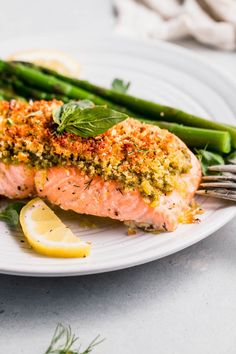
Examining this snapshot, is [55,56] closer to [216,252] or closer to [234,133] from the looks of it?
[234,133]

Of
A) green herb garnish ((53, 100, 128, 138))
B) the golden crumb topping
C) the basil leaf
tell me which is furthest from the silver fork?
the basil leaf

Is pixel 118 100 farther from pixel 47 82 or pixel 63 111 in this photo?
pixel 63 111

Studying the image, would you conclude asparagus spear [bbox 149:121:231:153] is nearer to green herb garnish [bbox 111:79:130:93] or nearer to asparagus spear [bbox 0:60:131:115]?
asparagus spear [bbox 0:60:131:115]

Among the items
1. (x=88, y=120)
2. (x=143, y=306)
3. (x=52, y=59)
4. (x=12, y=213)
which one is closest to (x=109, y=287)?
(x=143, y=306)

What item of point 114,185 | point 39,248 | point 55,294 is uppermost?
point 114,185

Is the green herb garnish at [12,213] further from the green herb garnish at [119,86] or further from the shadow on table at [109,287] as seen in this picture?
the green herb garnish at [119,86]

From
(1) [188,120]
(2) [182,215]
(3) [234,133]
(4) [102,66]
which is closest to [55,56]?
(4) [102,66]
